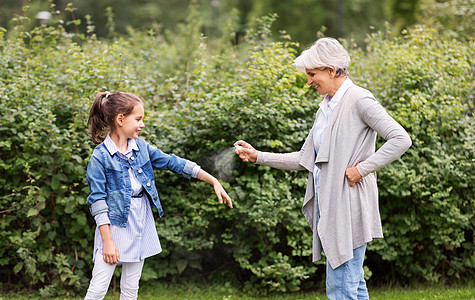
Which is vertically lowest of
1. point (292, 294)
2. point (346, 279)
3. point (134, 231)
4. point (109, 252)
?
point (292, 294)

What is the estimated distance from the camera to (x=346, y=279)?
3045mm

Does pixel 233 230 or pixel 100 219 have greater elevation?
pixel 100 219

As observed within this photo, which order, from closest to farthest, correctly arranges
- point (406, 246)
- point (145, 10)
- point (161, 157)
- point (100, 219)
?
point (100, 219) < point (161, 157) < point (406, 246) < point (145, 10)

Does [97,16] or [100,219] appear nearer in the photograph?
[100,219]

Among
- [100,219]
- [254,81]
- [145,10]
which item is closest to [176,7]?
[145,10]

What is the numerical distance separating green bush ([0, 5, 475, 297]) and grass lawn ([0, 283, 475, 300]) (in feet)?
0.39

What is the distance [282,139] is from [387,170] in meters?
1.01

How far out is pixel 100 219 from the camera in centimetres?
317

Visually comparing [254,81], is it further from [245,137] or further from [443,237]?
[443,237]

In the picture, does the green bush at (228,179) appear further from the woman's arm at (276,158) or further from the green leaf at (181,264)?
the woman's arm at (276,158)

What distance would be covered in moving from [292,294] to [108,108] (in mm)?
2696

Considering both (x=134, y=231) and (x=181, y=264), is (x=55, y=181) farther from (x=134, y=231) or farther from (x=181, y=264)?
(x=134, y=231)

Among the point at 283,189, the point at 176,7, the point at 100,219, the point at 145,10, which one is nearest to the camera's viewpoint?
the point at 100,219

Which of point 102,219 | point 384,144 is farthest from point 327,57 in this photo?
point 102,219
